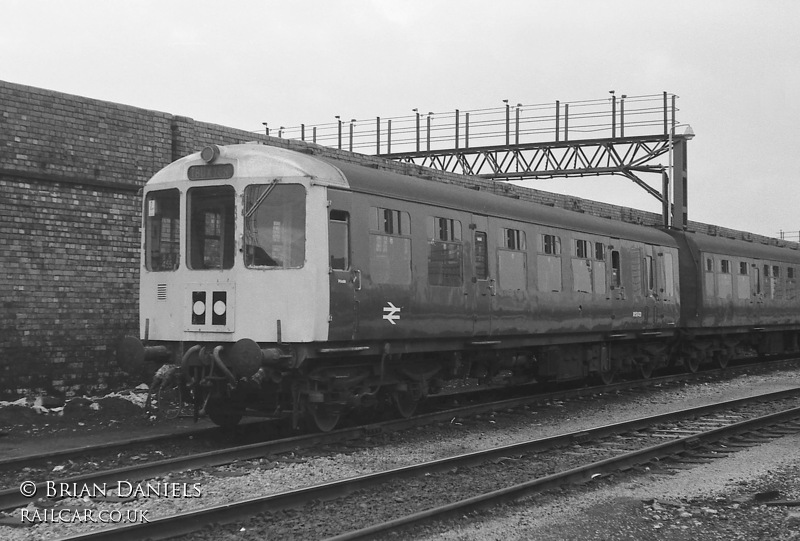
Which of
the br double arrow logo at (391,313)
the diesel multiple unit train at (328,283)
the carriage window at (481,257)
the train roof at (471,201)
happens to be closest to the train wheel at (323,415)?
the diesel multiple unit train at (328,283)

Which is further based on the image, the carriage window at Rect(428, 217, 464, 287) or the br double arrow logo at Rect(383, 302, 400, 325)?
the carriage window at Rect(428, 217, 464, 287)

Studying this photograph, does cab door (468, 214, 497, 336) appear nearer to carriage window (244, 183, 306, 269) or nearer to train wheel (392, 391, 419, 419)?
train wheel (392, 391, 419, 419)

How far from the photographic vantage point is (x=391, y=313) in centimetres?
1073

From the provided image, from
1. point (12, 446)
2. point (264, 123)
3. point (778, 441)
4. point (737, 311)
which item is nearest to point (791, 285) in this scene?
point (737, 311)

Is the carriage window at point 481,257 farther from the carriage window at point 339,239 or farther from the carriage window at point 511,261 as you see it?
the carriage window at point 339,239

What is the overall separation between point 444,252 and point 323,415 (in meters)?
2.76

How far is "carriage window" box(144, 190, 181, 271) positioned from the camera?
10.5 m

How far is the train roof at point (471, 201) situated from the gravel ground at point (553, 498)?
115 inches

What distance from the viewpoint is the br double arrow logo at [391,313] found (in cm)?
1065

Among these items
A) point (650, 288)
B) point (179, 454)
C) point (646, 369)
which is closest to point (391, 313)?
point (179, 454)

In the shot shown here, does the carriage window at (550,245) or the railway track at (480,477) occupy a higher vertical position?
the carriage window at (550,245)

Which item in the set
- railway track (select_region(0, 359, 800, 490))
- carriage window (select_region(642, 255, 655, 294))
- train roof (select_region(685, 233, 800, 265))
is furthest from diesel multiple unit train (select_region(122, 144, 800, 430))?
train roof (select_region(685, 233, 800, 265))

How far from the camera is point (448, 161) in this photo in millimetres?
37938

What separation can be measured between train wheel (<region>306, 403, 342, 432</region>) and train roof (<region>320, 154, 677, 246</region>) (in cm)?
250
